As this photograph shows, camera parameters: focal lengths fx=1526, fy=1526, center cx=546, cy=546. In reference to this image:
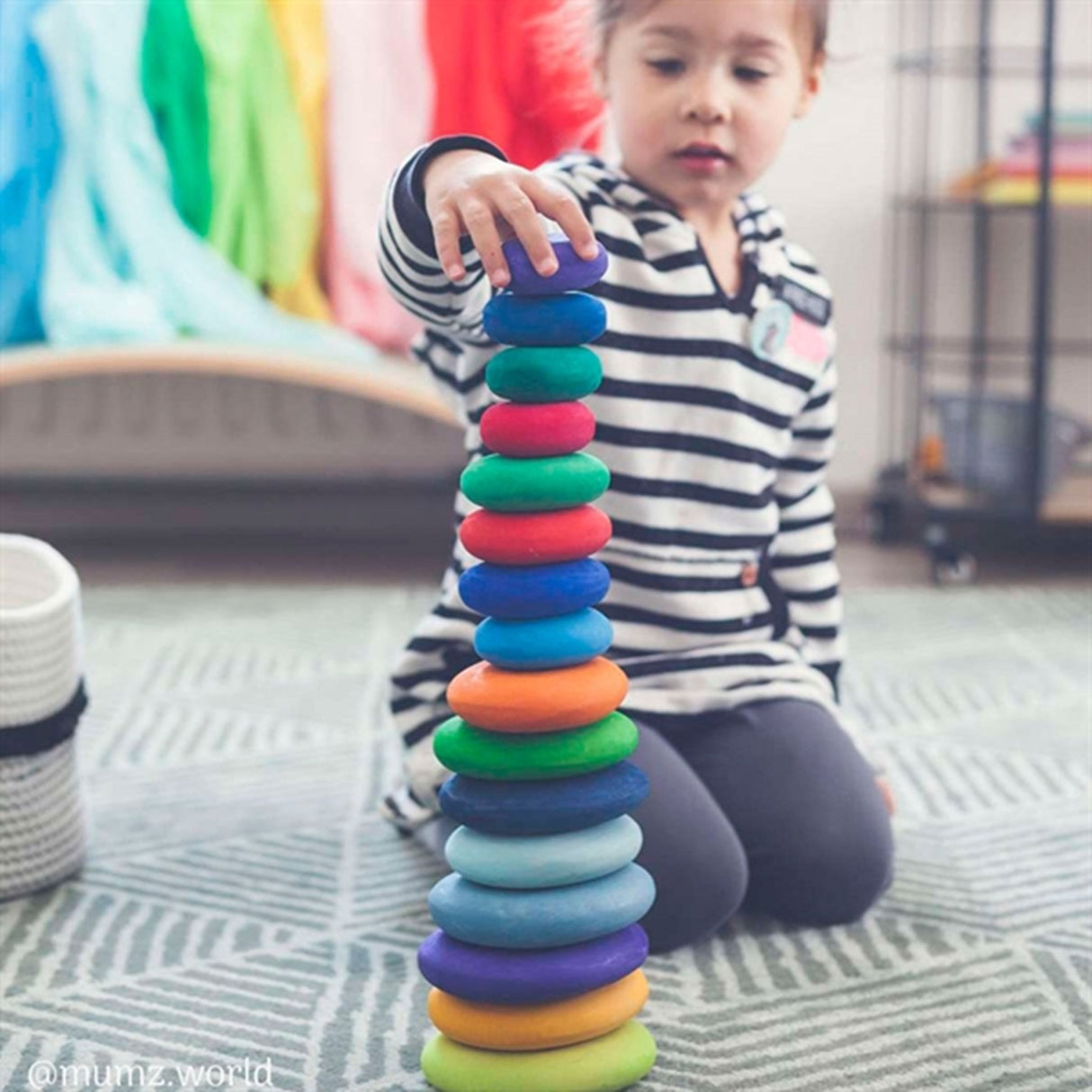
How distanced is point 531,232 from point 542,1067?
0.35 m

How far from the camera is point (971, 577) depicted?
188 centimetres

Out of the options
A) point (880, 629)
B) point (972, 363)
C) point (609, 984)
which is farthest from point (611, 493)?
point (972, 363)

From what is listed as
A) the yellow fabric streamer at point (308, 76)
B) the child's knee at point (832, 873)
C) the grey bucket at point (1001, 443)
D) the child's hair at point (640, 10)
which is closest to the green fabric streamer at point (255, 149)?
the yellow fabric streamer at point (308, 76)

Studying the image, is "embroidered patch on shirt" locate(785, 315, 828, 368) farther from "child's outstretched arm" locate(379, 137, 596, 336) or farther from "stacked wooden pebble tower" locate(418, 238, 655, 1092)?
"stacked wooden pebble tower" locate(418, 238, 655, 1092)

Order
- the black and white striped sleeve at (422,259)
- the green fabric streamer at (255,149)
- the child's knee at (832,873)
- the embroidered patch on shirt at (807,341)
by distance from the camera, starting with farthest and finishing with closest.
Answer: the green fabric streamer at (255,149)
the embroidered patch on shirt at (807,341)
the child's knee at (832,873)
the black and white striped sleeve at (422,259)

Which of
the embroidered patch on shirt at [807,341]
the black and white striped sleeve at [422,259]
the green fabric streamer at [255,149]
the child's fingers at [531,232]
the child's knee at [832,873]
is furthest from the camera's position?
the green fabric streamer at [255,149]

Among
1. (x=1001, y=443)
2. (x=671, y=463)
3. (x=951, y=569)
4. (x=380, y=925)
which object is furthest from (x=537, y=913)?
(x=1001, y=443)

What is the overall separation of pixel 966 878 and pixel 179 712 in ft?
2.26

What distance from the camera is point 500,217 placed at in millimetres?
657

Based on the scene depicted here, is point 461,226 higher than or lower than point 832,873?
higher

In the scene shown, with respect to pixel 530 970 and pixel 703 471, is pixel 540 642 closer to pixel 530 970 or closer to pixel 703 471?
pixel 530 970

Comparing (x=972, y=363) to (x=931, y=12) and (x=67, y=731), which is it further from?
(x=67, y=731)

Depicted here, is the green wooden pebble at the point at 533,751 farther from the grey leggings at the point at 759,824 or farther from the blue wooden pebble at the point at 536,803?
the grey leggings at the point at 759,824

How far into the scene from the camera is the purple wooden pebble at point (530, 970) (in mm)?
640
